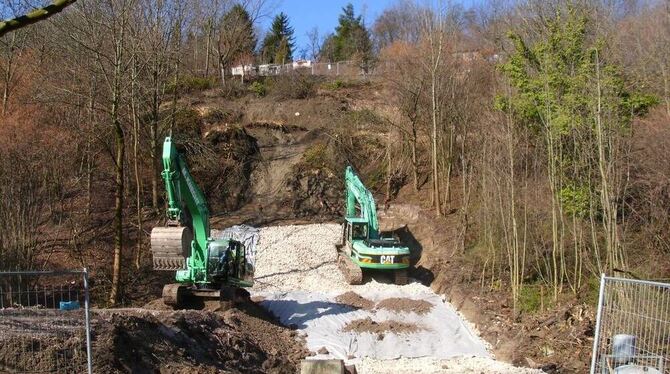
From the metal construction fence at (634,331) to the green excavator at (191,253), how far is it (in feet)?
28.6

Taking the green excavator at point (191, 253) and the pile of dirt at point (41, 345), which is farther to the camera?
the green excavator at point (191, 253)

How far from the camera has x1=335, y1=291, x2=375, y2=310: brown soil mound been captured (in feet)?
54.3

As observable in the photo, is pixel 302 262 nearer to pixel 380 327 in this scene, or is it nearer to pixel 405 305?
pixel 405 305

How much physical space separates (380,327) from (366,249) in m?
4.13

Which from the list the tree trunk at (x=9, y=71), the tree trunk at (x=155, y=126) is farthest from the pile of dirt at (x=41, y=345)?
the tree trunk at (x=9, y=71)

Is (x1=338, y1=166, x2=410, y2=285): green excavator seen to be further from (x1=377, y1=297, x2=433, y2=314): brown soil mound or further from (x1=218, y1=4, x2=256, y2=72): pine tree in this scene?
(x1=218, y1=4, x2=256, y2=72): pine tree

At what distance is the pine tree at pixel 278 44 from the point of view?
181 ft

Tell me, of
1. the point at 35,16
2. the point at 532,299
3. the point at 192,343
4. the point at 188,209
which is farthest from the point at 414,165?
the point at 35,16

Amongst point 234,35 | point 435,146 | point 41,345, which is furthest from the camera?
point 234,35

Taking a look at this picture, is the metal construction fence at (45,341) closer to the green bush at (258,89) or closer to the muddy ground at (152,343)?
the muddy ground at (152,343)

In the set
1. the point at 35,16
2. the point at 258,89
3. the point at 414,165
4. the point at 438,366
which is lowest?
the point at 438,366

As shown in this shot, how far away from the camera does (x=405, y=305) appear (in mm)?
16062

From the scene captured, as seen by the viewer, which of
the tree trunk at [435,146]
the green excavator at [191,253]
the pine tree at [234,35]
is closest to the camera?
the green excavator at [191,253]

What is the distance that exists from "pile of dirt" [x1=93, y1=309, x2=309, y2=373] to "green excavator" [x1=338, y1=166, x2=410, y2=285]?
14.1 feet
